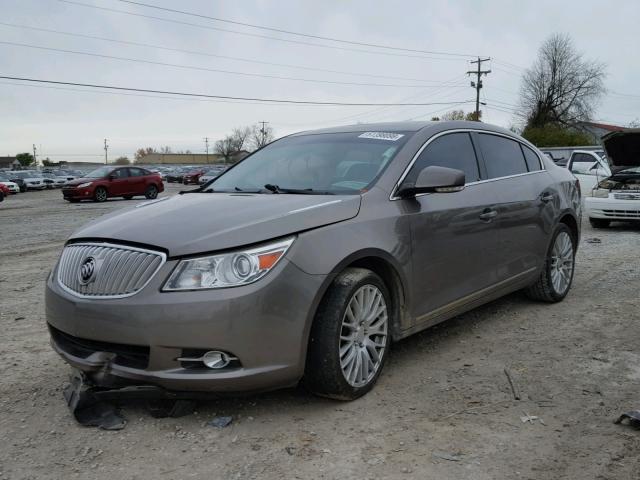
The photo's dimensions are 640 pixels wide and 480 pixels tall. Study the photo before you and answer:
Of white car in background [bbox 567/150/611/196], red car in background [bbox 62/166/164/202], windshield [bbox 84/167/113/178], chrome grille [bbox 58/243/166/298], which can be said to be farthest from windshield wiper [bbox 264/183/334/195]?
windshield [bbox 84/167/113/178]

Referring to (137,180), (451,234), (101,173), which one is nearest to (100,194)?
(101,173)

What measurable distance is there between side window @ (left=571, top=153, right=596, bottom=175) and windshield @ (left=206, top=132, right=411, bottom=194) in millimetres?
14215

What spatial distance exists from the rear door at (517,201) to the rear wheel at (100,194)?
71.4 feet

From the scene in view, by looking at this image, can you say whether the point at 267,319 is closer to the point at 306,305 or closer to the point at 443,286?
the point at 306,305

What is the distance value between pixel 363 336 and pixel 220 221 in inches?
42.0

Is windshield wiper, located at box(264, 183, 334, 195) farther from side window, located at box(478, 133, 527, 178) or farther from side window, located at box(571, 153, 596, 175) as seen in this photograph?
side window, located at box(571, 153, 596, 175)

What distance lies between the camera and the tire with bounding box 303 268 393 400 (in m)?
3.14

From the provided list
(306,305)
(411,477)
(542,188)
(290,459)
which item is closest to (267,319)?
(306,305)

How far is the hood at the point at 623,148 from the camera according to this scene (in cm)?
916

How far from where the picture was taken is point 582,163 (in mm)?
17141

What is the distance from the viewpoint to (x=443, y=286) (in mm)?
3986

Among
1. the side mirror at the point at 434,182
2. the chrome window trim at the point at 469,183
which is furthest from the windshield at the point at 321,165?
the side mirror at the point at 434,182

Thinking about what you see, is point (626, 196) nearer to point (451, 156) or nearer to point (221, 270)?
point (451, 156)

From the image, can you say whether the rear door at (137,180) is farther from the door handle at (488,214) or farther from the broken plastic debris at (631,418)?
the broken plastic debris at (631,418)
